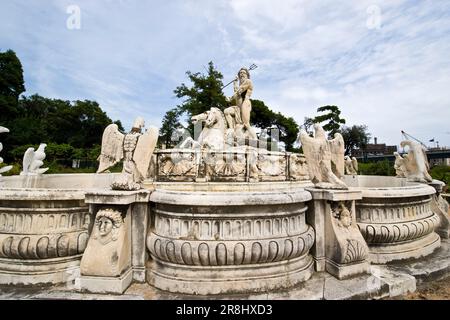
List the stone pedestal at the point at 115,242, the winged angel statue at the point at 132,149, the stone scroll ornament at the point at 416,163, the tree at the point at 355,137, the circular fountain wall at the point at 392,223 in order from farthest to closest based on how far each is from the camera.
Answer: the tree at the point at 355,137 < the stone scroll ornament at the point at 416,163 < the circular fountain wall at the point at 392,223 < the winged angel statue at the point at 132,149 < the stone pedestal at the point at 115,242

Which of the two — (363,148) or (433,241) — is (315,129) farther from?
(363,148)

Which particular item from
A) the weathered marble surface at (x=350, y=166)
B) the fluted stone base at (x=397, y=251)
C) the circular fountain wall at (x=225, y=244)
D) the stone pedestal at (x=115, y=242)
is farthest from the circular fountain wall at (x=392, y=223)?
the weathered marble surface at (x=350, y=166)

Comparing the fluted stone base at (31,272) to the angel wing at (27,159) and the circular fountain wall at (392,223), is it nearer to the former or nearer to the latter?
the angel wing at (27,159)

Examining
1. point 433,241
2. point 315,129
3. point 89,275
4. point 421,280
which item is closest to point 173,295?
point 89,275

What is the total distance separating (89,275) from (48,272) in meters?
0.81

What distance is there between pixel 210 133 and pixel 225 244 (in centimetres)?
396

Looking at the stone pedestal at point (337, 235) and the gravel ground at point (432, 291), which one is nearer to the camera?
the gravel ground at point (432, 291)

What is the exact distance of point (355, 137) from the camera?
4819 centimetres

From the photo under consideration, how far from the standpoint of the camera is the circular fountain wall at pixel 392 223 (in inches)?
148

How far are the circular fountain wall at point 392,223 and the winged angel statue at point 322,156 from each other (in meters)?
0.48

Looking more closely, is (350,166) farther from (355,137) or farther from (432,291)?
(355,137)

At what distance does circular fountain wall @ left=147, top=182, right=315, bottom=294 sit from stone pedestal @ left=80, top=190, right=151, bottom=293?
0.23m

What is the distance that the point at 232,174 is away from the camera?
5.17 metres

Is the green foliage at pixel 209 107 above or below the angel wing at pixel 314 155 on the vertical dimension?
above
